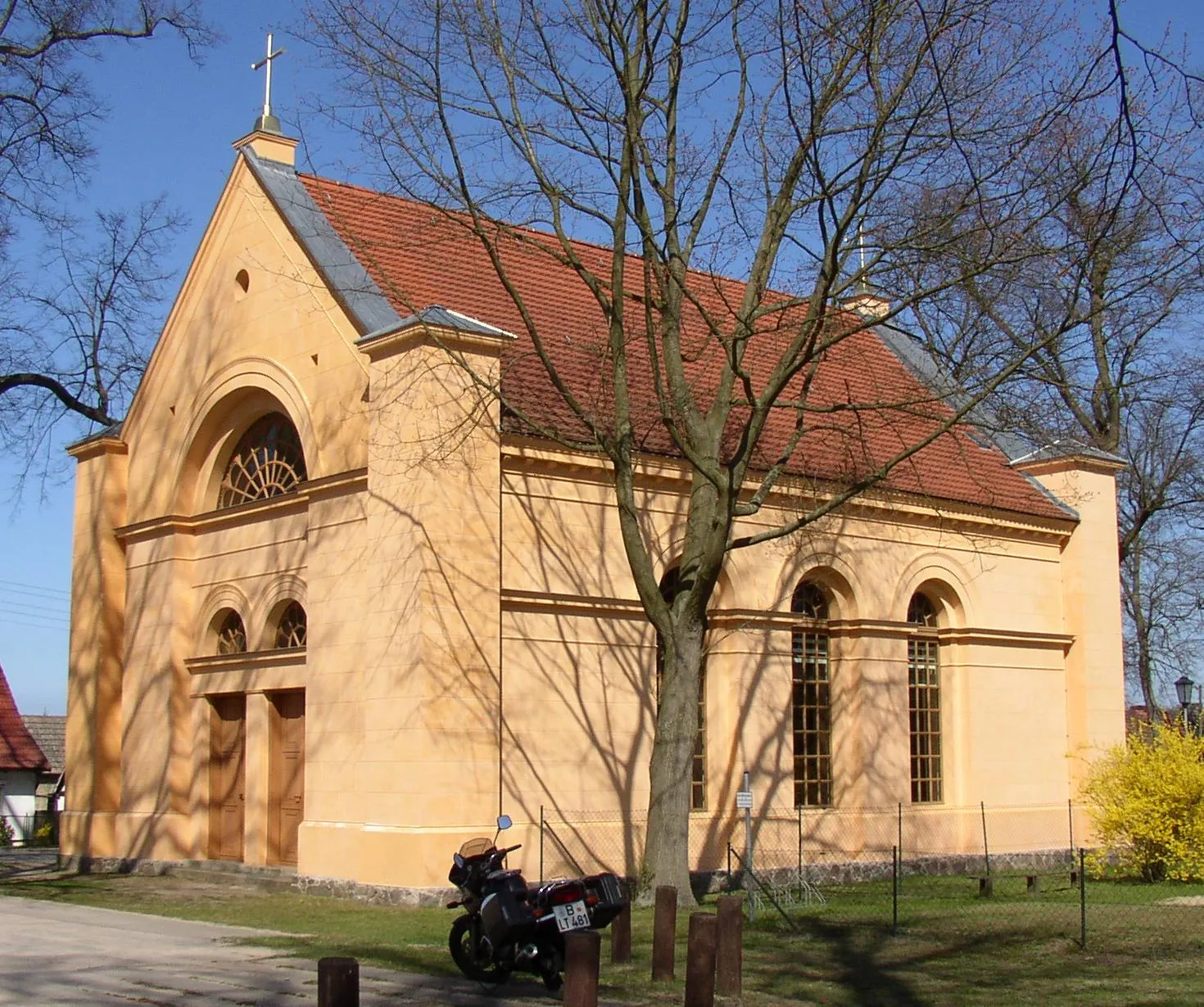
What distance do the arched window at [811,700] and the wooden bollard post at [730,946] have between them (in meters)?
12.2

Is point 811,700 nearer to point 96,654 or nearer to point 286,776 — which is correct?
point 286,776

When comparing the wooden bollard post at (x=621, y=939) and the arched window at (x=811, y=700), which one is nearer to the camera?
the wooden bollard post at (x=621, y=939)

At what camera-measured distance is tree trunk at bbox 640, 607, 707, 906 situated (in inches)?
695

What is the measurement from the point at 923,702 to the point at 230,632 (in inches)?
448

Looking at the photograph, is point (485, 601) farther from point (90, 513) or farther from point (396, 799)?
point (90, 513)

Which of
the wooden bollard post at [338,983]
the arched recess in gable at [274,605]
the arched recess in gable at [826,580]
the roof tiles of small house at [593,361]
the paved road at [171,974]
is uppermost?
the roof tiles of small house at [593,361]

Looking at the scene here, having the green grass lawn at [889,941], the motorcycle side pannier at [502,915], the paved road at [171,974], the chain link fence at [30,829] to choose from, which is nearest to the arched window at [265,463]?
the green grass lawn at [889,941]

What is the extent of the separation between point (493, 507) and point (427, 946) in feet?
21.1

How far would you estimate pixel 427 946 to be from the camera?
14727mm

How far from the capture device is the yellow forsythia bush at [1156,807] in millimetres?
22078

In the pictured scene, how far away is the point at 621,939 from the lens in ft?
42.4

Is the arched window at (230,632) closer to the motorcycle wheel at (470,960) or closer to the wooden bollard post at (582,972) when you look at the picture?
the motorcycle wheel at (470,960)

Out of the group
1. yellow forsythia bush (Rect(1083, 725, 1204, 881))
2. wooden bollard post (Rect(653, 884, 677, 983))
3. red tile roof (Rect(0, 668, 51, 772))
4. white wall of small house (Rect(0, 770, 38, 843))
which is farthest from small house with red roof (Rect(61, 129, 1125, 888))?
white wall of small house (Rect(0, 770, 38, 843))

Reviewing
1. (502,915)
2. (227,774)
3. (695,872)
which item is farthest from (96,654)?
(502,915)
